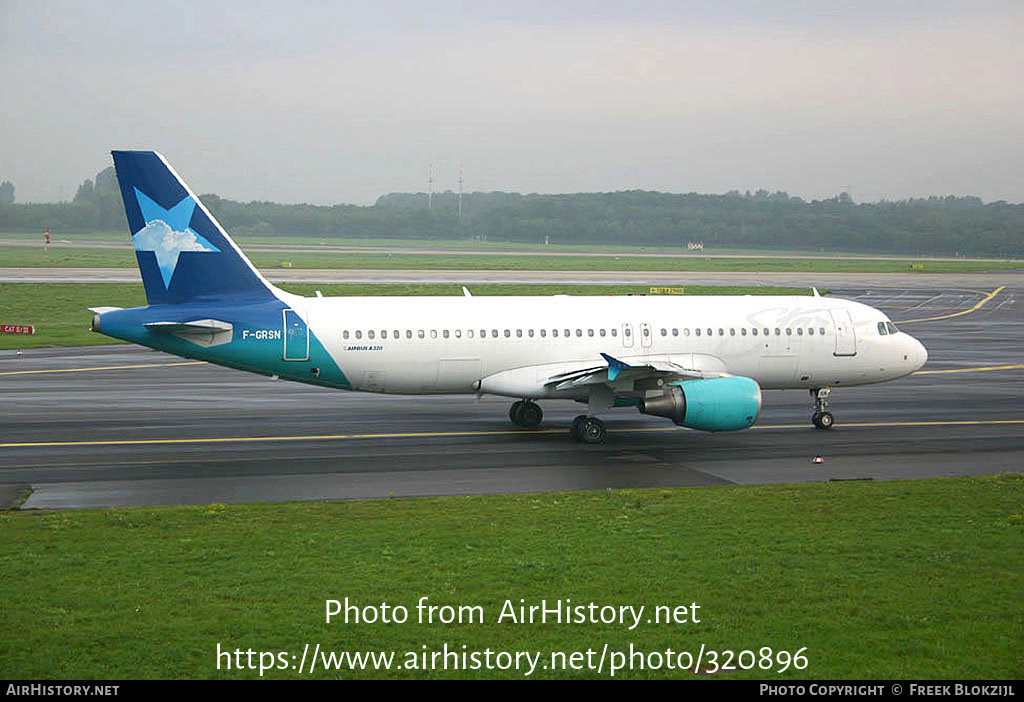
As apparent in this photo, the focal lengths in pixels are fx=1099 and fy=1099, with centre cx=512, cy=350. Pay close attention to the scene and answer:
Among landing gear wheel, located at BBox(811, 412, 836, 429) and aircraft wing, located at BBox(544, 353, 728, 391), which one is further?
landing gear wheel, located at BBox(811, 412, 836, 429)

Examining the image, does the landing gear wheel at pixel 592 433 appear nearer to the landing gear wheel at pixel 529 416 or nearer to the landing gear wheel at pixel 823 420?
the landing gear wheel at pixel 529 416

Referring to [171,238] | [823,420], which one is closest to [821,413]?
[823,420]

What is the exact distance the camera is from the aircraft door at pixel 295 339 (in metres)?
28.2

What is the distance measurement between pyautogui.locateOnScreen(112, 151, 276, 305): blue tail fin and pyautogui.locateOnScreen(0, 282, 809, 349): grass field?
958 inches

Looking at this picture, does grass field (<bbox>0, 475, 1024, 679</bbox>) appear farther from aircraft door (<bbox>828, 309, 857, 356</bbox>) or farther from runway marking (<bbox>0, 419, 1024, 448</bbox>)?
aircraft door (<bbox>828, 309, 857, 356</bbox>)

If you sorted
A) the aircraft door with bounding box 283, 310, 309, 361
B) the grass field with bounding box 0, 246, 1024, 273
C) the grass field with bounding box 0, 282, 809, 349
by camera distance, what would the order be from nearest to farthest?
the aircraft door with bounding box 283, 310, 309, 361 < the grass field with bounding box 0, 282, 809, 349 < the grass field with bounding box 0, 246, 1024, 273

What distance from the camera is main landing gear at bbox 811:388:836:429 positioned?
30500mm

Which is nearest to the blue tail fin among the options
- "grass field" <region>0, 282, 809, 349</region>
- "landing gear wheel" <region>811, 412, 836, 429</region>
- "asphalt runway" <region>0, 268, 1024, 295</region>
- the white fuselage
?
the white fuselage

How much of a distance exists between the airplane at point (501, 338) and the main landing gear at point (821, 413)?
0.05 metres

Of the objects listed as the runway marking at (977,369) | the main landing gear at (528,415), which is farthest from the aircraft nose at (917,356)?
the main landing gear at (528,415)

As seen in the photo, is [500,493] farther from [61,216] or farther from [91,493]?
[61,216]

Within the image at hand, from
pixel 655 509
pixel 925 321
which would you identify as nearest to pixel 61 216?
pixel 925 321
